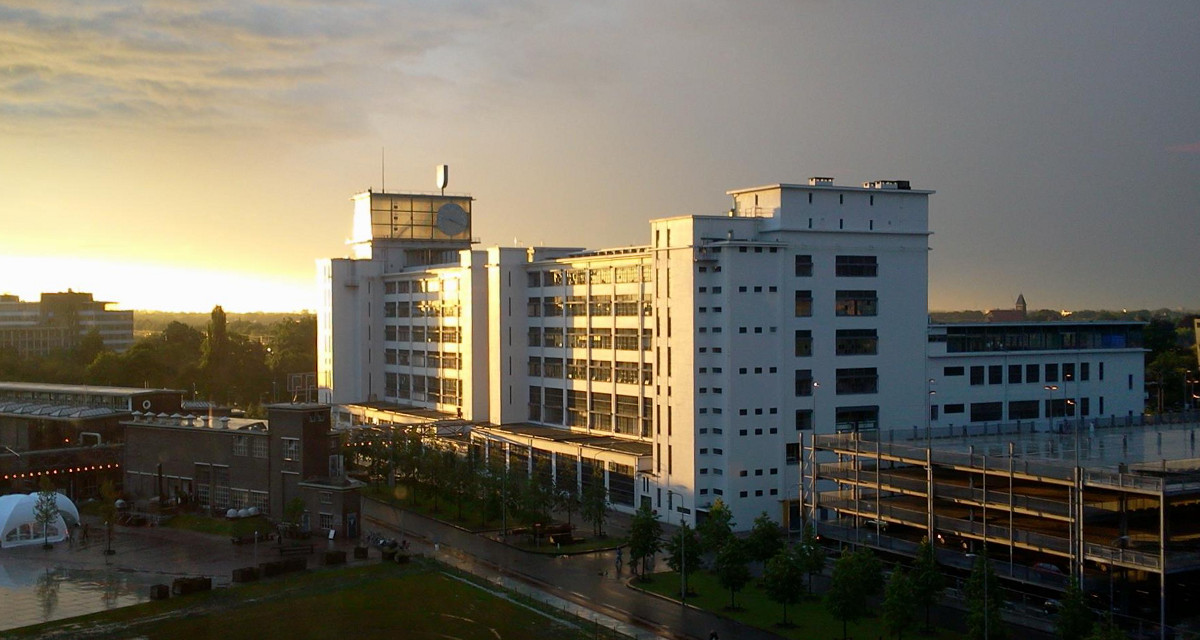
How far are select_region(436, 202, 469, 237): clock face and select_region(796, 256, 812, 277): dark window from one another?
51.1 metres

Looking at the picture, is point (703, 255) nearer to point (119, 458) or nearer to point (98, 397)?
point (119, 458)

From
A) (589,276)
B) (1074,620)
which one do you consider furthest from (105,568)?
(1074,620)

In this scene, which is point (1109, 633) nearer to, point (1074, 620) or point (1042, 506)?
point (1074, 620)

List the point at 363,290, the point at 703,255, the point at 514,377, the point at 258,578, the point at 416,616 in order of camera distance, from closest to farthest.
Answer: the point at 416,616, the point at 258,578, the point at 703,255, the point at 514,377, the point at 363,290

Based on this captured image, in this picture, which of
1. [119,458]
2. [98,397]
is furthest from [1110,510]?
[98,397]

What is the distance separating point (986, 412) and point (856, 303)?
11604 mm

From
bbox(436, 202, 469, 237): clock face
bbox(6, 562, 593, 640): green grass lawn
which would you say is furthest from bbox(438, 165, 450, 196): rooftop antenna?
bbox(6, 562, 593, 640): green grass lawn

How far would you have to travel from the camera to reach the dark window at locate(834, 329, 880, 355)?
64.9m

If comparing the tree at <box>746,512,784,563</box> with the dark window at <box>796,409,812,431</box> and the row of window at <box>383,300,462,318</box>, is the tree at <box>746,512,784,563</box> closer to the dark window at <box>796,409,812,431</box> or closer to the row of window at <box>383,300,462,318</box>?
the dark window at <box>796,409,812,431</box>

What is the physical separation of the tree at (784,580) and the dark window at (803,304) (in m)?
22.9

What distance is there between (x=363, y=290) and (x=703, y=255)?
5071 cm

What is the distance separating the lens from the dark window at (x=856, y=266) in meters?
65.0

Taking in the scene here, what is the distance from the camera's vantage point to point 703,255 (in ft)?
201

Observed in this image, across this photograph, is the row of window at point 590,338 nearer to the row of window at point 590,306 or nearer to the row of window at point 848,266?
the row of window at point 590,306
